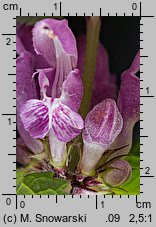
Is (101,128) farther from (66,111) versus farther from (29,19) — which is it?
(29,19)

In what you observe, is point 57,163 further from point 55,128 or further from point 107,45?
point 107,45

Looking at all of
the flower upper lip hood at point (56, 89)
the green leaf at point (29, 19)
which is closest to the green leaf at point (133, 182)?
the flower upper lip hood at point (56, 89)

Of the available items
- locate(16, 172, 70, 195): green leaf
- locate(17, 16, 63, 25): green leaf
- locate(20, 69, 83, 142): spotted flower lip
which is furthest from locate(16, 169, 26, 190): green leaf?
locate(17, 16, 63, 25): green leaf

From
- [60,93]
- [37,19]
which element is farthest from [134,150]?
[37,19]

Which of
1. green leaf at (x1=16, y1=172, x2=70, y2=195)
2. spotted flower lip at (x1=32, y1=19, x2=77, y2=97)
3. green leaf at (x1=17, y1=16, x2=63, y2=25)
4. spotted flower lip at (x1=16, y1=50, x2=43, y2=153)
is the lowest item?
green leaf at (x1=16, y1=172, x2=70, y2=195)

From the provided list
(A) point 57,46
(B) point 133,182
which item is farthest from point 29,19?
(B) point 133,182

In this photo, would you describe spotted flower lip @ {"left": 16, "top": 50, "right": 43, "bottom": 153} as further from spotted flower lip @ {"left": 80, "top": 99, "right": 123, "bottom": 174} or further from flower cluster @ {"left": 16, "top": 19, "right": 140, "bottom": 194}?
spotted flower lip @ {"left": 80, "top": 99, "right": 123, "bottom": 174}
